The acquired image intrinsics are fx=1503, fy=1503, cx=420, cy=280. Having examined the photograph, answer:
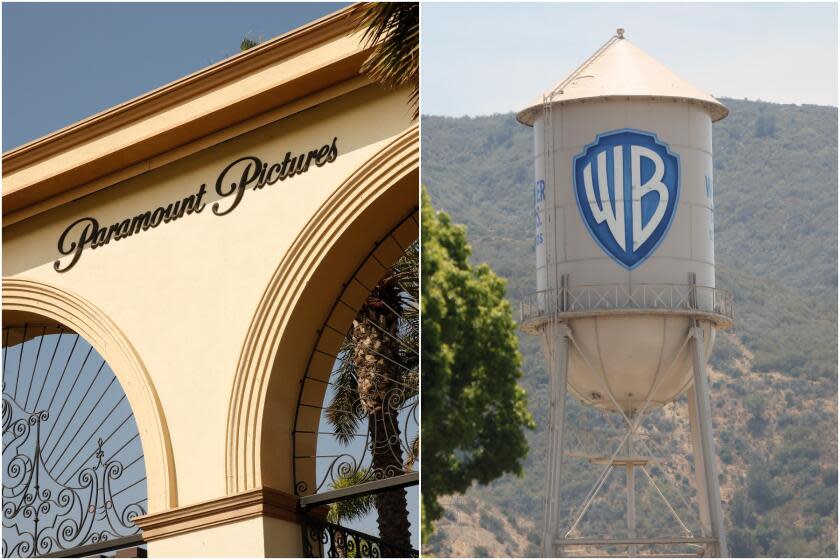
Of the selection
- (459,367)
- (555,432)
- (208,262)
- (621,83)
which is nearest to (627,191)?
(621,83)

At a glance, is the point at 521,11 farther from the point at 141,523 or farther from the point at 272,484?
the point at 141,523

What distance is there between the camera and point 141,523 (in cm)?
1454

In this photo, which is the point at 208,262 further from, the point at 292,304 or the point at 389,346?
the point at 389,346

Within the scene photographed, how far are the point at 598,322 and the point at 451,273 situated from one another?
3.98 meters

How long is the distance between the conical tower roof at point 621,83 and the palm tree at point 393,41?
3.90ft

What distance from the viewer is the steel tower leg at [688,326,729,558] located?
14691 mm

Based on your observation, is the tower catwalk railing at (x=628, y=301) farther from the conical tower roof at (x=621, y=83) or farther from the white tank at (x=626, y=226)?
the conical tower roof at (x=621, y=83)

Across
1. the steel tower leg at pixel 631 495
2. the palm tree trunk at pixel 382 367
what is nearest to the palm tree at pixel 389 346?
the palm tree trunk at pixel 382 367

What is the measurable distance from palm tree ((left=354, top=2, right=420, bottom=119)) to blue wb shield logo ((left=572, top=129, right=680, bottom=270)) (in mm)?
1960

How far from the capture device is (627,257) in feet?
47.5

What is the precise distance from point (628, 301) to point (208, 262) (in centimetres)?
414

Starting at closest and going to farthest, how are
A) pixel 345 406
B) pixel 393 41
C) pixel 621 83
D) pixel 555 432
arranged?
pixel 393 41 < pixel 555 432 < pixel 621 83 < pixel 345 406

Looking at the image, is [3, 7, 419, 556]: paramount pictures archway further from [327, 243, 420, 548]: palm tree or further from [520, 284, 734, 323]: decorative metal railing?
[327, 243, 420, 548]: palm tree

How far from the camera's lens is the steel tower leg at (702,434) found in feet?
48.2
